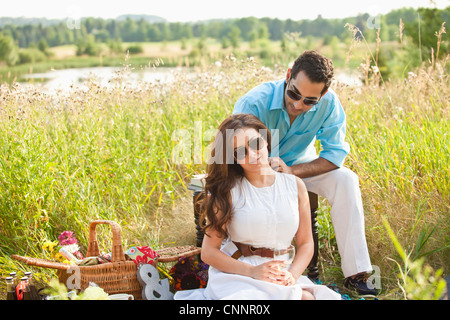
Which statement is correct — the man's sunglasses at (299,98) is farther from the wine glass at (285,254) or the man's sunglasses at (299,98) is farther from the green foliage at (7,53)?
the green foliage at (7,53)

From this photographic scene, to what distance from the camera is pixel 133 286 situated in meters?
2.92

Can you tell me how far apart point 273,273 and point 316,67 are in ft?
4.25

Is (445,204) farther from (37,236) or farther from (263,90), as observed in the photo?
(37,236)

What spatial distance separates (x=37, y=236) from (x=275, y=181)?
2157 mm

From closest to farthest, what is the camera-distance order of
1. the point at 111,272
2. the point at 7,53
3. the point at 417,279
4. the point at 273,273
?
the point at 417,279
the point at 273,273
the point at 111,272
the point at 7,53

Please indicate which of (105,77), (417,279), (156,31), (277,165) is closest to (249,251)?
(277,165)

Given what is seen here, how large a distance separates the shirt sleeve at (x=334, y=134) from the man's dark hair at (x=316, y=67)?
33 cm

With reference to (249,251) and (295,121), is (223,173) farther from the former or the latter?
(295,121)

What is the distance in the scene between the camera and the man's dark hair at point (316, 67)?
2.99m

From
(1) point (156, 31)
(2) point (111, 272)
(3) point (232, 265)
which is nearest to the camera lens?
(3) point (232, 265)

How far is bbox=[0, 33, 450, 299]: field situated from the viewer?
11.7ft

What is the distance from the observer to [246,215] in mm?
2537

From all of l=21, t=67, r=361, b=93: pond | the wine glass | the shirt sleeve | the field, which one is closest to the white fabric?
the shirt sleeve

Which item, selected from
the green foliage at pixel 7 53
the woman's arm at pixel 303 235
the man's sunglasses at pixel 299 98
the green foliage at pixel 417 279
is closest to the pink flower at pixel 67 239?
the woman's arm at pixel 303 235
